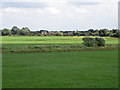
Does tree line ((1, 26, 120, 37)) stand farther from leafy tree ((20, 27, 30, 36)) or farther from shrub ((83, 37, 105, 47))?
shrub ((83, 37, 105, 47))

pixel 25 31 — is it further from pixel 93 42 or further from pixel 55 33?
pixel 93 42

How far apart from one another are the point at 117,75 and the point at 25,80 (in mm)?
3697

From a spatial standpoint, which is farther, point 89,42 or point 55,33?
point 55,33

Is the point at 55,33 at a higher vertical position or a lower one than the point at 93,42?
higher

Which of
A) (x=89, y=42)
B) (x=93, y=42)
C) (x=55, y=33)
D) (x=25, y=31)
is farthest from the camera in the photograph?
(x=55, y=33)

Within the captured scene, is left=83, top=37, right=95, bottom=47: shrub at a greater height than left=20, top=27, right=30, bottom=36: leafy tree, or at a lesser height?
lesser

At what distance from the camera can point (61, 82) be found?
24.3 feet

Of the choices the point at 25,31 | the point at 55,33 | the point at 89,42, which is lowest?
the point at 89,42

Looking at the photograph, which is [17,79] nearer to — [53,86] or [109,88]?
[53,86]

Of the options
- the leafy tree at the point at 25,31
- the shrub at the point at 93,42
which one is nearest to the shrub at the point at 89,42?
the shrub at the point at 93,42

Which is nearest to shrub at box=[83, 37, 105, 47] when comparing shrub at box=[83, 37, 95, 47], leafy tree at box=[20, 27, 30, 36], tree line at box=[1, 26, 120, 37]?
shrub at box=[83, 37, 95, 47]

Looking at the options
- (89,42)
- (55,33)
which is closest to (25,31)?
(55,33)

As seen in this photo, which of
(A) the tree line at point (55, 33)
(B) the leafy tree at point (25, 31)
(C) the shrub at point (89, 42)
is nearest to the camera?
(C) the shrub at point (89, 42)

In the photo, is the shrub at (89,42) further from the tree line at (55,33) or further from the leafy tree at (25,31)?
the leafy tree at (25,31)
